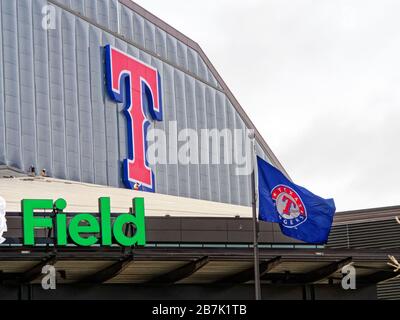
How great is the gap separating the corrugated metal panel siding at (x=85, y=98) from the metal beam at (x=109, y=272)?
53.6 ft

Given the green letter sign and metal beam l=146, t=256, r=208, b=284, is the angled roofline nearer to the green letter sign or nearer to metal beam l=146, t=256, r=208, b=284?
metal beam l=146, t=256, r=208, b=284

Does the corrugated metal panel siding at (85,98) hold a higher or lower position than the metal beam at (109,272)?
higher

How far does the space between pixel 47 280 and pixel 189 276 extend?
7.11 meters

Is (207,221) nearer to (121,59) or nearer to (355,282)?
(355,282)

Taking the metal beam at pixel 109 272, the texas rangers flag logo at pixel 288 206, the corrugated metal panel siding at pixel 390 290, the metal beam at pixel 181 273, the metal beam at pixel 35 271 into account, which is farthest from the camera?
the corrugated metal panel siding at pixel 390 290

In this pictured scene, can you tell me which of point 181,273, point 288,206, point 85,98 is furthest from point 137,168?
point 288,206

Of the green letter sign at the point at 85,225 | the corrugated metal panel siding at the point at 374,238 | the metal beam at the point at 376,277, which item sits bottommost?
the metal beam at the point at 376,277

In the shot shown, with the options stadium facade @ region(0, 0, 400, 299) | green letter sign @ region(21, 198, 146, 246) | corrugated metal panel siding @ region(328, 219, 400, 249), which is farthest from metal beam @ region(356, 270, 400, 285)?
green letter sign @ region(21, 198, 146, 246)

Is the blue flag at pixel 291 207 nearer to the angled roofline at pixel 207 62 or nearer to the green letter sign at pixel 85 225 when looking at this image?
the green letter sign at pixel 85 225

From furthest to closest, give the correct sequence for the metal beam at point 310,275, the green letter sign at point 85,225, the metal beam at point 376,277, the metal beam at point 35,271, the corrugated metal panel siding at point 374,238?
the corrugated metal panel siding at point 374,238 < the metal beam at point 376,277 < the metal beam at point 310,275 < the green letter sign at point 85,225 < the metal beam at point 35,271

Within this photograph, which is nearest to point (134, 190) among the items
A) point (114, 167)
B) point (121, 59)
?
point (114, 167)

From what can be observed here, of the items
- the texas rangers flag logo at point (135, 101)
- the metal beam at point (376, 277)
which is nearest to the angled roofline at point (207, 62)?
the texas rangers flag logo at point (135, 101)

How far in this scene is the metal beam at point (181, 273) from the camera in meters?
52.6

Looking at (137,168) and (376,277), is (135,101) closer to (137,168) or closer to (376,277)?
(137,168)
